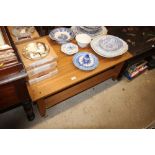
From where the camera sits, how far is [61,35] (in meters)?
1.59

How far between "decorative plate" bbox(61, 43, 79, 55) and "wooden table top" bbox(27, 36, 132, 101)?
0.12 feet

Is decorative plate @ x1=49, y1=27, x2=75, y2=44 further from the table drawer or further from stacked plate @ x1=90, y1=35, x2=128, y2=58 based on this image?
the table drawer

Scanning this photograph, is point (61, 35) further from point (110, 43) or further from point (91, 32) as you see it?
point (110, 43)

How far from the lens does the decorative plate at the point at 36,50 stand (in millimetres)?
1204

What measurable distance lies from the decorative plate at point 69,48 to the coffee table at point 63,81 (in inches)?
1.5

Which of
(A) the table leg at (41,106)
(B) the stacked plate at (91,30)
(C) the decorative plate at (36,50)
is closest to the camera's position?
(C) the decorative plate at (36,50)

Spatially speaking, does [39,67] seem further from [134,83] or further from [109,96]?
[134,83]

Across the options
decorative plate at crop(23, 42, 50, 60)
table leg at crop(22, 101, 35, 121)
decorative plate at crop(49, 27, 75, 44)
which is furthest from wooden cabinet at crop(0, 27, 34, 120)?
decorative plate at crop(49, 27, 75, 44)

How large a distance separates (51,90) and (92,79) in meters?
0.54

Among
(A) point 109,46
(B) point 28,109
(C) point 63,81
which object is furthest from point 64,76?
(A) point 109,46

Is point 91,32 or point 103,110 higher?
point 91,32

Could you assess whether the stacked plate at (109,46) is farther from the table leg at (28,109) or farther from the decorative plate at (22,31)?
the table leg at (28,109)

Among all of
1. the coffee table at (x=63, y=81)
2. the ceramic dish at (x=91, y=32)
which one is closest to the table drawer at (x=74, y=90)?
the coffee table at (x=63, y=81)

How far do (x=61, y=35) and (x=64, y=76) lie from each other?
47cm
